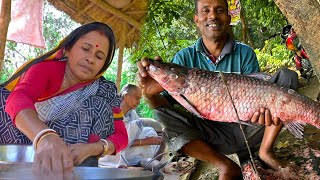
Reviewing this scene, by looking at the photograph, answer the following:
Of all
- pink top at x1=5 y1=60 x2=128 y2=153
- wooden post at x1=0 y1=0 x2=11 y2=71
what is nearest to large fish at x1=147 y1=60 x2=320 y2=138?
pink top at x1=5 y1=60 x2=128 y2=153

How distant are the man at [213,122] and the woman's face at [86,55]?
302mm

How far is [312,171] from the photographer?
313cm

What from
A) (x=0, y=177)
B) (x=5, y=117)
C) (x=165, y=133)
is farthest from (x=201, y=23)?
(x=0, y=177)

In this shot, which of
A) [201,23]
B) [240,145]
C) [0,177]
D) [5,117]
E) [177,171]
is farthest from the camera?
[177,171]

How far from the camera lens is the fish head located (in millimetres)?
2646

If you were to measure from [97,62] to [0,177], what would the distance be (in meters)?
1.56

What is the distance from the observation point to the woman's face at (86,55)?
266cm

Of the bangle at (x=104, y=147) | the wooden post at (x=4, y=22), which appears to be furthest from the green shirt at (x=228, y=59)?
the wooden post at (x=4, y=22)

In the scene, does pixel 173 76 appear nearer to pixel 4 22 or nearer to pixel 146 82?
pixel 146 82

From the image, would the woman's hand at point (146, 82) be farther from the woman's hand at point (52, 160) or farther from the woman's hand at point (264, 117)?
the woman's hand at point (52, 160)

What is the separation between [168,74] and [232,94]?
1.51ft

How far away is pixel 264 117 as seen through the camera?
2.73 meters

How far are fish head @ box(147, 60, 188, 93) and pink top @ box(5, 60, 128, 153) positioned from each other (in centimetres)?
45

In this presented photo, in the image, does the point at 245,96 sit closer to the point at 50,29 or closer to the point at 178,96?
the point at 178,96
